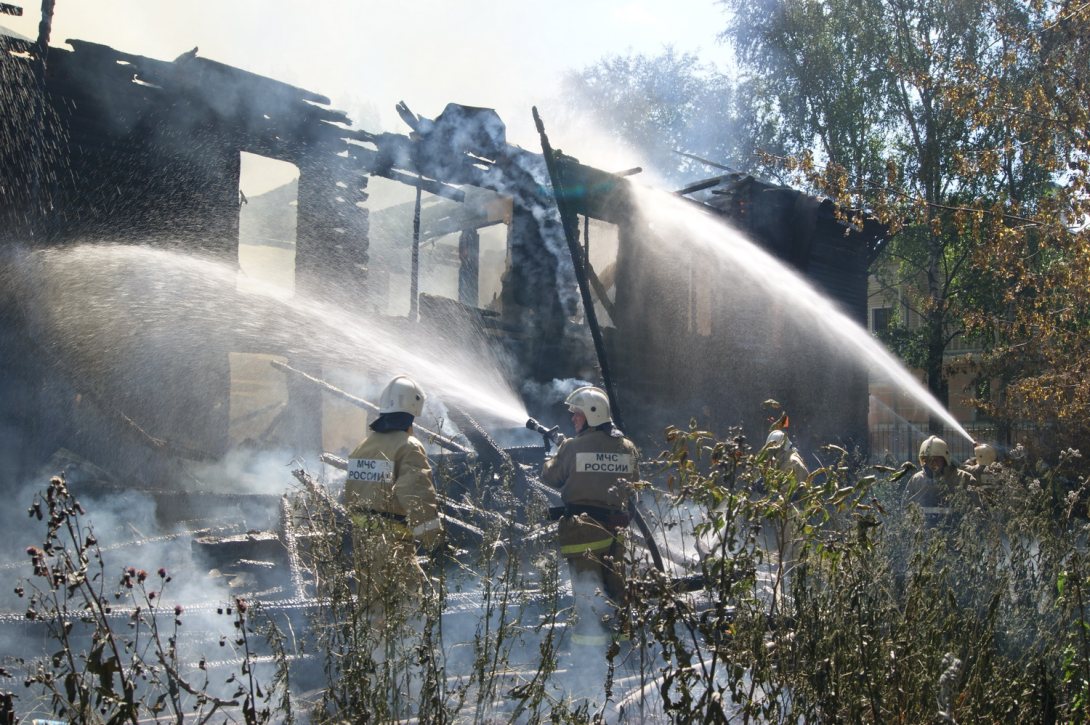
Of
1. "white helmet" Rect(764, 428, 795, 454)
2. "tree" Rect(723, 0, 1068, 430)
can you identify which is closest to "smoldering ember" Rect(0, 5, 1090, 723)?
"white helmet" Rect(764, 428, 795, 454)

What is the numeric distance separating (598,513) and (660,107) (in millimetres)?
30152

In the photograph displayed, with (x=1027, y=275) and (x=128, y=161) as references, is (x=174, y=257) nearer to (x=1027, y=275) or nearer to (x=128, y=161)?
(x=128, y=161)

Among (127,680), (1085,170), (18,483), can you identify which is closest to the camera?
(127,680)

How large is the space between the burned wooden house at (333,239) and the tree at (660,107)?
14.9 meters

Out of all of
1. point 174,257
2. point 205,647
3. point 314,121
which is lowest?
point 205,647

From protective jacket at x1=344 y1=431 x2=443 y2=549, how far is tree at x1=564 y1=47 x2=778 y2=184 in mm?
26940

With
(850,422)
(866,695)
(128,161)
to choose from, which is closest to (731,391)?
(850,422)

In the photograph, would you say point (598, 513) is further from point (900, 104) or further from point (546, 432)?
point (900, 104)

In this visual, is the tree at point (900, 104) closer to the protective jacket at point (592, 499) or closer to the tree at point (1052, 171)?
the tree at point (1052, 171)

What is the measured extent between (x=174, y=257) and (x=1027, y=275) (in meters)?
9.53

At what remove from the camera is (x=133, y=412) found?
441 inches

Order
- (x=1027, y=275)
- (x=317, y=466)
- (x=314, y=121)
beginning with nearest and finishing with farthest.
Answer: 1. (x=1027, y=275)
2. (x=317, y=466)
3. (x=314, y=121)

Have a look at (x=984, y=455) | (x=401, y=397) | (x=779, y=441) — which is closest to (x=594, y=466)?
(x=401, y=397)

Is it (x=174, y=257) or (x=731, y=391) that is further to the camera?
(x=731, y=391)
